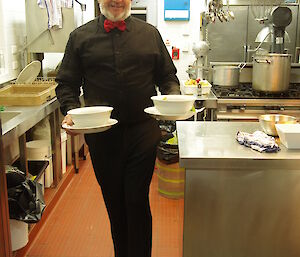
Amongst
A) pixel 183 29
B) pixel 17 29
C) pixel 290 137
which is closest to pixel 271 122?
pixel 290 137

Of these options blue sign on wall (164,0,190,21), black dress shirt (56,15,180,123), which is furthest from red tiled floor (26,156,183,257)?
blue sign on wall (164,0,190,21)

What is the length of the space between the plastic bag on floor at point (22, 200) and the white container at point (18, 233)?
8cm

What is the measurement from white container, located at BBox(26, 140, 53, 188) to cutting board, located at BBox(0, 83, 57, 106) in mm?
333

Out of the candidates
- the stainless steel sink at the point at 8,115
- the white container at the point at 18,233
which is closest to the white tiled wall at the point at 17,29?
the stainless steel sink at the point at 8,115

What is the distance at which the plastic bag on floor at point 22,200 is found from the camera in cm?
213

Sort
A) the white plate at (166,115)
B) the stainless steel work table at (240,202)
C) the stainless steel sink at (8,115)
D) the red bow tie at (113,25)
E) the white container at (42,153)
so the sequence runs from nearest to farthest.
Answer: the stainless steel work table at (240,202) → the white plate at (166,115) → the red bow tie at (113,25) → the stainless steel sink at (8,115) → the white container at (42,153)

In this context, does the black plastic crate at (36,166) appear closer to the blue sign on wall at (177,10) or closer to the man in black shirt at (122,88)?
the man in black shirt at (122,88)

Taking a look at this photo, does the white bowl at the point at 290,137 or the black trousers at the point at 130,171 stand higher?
the white bowl at the point at 290,137

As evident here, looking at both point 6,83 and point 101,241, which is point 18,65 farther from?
point 101,241

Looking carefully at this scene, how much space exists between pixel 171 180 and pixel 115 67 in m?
1.59

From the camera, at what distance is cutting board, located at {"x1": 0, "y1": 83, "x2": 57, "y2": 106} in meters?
2.85

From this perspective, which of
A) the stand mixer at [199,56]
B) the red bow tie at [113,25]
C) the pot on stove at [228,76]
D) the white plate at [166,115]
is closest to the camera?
the white plate at [166,115]

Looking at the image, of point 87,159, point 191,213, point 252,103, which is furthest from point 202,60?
point 191,213

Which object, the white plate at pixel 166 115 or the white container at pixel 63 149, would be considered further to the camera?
the white container at pixel 63 149
